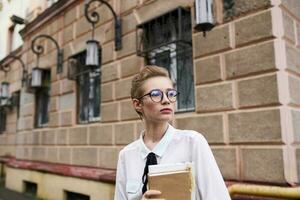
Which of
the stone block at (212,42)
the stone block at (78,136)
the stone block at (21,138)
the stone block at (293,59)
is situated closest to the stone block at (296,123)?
the stone block at (293,59)

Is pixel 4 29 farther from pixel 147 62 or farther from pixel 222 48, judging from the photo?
pixel 222 48

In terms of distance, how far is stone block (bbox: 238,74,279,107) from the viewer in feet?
11.5

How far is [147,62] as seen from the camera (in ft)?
17.7

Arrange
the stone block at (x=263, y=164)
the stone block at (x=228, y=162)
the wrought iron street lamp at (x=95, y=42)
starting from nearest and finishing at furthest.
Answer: the stone block at (x=263, y=164) → the stone block at (x=228, y=162) → the wrought iron street lamp at (x=95, y=42)

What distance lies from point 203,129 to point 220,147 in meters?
0.35

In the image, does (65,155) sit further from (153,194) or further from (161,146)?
(153,194)

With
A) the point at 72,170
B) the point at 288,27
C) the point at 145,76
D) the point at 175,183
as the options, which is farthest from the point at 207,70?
the point at 72,170

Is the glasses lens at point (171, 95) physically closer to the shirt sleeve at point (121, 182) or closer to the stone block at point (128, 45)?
the shirt sleeve at point (121, 182)

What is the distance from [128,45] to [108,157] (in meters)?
2.00

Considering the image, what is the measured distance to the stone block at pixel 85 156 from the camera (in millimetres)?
6262

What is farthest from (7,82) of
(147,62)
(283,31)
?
(283,31)

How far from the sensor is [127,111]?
5.54m

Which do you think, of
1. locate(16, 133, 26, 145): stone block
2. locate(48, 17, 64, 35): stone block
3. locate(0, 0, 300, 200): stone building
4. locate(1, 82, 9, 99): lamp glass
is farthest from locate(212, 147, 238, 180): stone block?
locate(1, 82, 9, 99): lamp glass

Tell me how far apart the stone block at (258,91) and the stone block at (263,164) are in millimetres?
501
